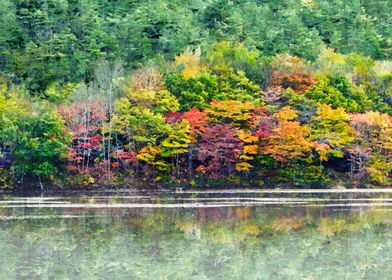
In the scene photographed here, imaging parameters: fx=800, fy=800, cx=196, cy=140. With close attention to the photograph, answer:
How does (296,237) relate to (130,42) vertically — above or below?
below

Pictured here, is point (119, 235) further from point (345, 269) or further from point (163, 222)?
point (345, 269)

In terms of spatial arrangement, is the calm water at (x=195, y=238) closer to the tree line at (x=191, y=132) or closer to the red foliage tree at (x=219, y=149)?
the tree line at (x=191, y=132)

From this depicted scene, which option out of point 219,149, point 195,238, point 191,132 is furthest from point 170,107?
point 195,238

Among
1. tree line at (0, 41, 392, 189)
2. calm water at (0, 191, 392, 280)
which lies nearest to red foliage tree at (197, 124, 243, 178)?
tree line at (0, 41, 392, 189)

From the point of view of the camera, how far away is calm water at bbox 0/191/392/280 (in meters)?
19.3

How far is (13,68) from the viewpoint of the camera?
61938mm

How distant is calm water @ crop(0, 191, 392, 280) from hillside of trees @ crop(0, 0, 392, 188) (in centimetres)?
931

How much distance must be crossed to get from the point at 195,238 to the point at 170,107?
2737 cm

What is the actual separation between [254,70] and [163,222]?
32.8 metres

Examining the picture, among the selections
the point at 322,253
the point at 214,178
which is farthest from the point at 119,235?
the point at 214,178

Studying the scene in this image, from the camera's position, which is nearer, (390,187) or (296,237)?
(296,237)

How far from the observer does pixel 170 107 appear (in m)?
52.1

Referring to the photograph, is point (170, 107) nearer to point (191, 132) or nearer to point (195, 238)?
point (191, 132)

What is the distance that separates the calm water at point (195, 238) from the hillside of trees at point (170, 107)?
931 centimetres
